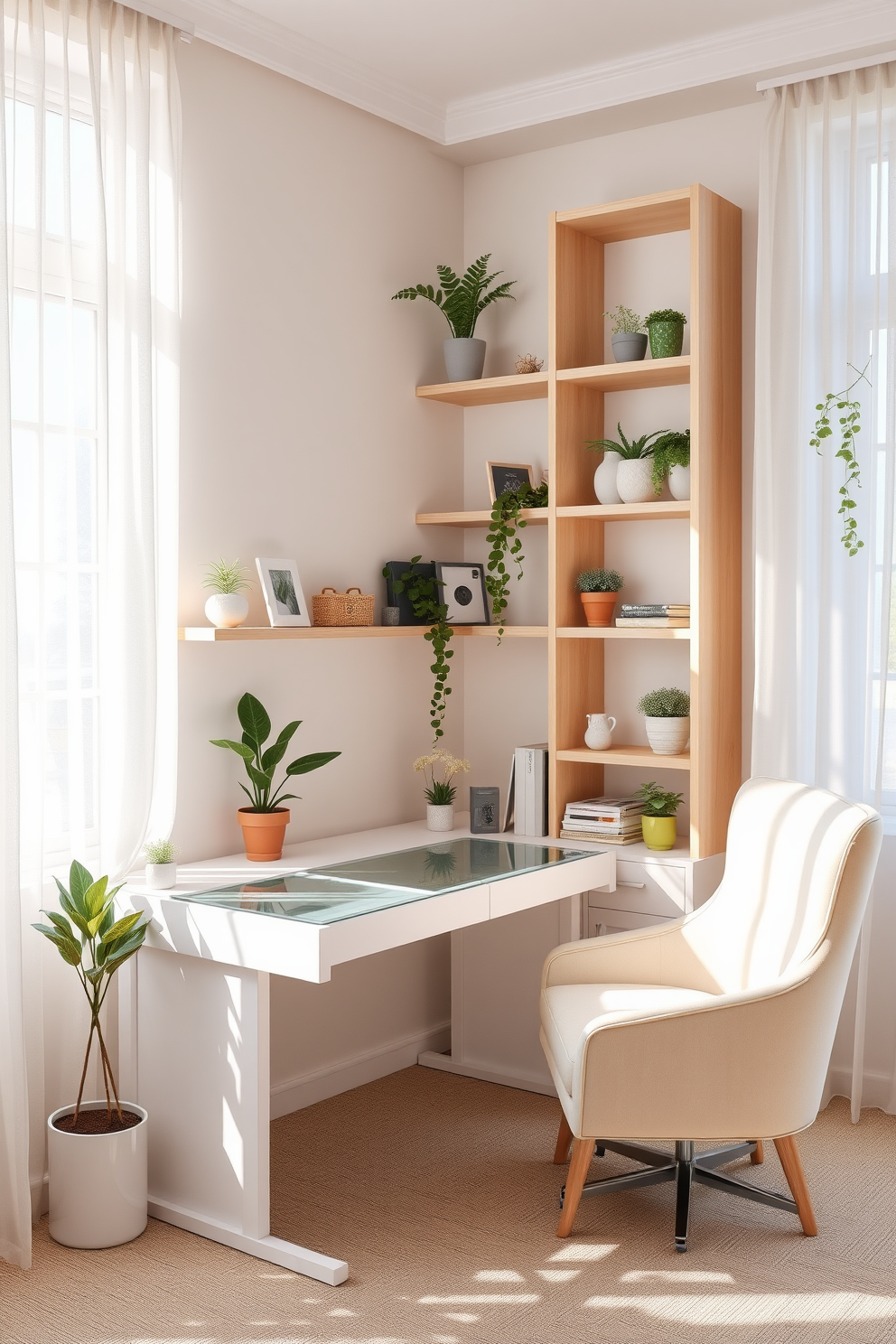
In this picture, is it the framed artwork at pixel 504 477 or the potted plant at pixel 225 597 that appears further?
the framed artwork at pixel 504 477

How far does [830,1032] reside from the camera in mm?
2656

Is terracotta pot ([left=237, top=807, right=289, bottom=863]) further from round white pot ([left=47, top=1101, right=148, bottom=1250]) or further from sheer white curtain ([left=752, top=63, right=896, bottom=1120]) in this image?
sheer white curtain ([left=752, top=63, right=896, bottom=1120])

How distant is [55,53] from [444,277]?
4.74ft

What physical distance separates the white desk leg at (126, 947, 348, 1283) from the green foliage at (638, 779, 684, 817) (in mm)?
1364

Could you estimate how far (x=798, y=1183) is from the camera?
2.75 metres

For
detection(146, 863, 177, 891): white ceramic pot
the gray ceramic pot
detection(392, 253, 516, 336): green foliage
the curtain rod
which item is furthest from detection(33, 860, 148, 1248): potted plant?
the curtain rod

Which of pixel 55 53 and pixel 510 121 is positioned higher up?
pixel 510 121

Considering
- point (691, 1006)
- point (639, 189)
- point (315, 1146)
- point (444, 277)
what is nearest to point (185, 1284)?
point (315, 1146)

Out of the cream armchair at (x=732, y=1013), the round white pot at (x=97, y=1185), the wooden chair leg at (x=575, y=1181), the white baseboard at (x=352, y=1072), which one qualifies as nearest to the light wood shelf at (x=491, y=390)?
the cream armchair at (x=732, y=1013)

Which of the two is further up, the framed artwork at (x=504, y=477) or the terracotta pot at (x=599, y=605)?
the framed artwork at (x=504, y=477)

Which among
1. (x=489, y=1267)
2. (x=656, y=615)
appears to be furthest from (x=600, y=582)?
(x=489, y=1267)

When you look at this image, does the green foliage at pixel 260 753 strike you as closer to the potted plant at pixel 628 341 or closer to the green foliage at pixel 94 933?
the green foliage at pixel 94 933

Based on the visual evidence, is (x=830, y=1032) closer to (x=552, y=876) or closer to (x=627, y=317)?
(x=552, y=876)

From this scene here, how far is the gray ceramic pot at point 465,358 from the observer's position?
3975 mm
